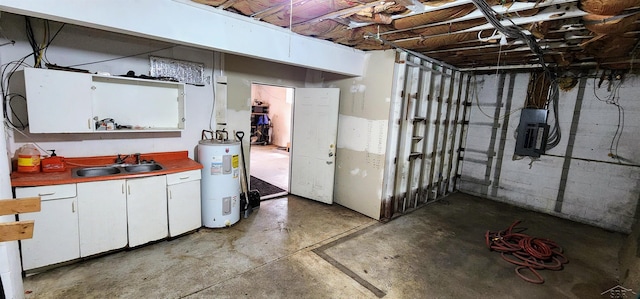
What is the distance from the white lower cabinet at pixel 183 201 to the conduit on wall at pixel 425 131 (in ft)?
8.36

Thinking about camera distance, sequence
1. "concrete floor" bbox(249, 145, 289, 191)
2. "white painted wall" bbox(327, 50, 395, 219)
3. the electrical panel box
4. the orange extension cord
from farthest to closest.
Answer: "concrete floor" bbox(249, 145, 289, 191)
the electrical panel box
"white painted wall" bbox(327, 50, 395, 219)
the orange extension cord

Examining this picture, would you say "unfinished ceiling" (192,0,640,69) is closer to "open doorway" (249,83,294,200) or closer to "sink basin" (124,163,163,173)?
"sink basin" (124,163,163,173)

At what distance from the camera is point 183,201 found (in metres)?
3.10

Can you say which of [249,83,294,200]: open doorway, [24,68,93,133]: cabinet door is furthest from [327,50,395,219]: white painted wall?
[249,83,294,200]: open doorway

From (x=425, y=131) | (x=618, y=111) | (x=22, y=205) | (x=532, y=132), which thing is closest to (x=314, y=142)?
(x=425, y=131)

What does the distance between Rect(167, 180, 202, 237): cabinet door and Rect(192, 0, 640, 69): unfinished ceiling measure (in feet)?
6.28

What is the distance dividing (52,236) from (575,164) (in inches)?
267

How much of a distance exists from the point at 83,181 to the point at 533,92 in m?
6.32

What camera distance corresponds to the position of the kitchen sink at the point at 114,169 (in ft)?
9.14

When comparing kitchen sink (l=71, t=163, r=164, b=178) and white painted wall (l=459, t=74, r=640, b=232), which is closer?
kitchen sink (l=71, t=163, r=164, b=178)

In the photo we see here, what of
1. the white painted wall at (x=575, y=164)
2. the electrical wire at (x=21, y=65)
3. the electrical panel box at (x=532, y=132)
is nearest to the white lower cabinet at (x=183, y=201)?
the electrical wire at (x=21, y=65)

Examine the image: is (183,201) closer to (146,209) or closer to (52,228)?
(146,209)

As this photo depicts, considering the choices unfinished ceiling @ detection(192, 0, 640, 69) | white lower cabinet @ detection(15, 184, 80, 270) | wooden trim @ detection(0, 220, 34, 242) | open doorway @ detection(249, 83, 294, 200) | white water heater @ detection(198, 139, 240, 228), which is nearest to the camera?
wooden trim @ detection(0, 220, 34, 242)

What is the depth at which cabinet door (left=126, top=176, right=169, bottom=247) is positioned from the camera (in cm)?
275
